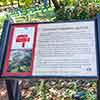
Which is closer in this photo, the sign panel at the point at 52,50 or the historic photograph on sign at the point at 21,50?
the sign panel at the point at 52,50

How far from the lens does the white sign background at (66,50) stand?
2.82m

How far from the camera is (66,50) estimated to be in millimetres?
2945

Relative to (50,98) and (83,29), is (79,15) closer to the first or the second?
(50,98)

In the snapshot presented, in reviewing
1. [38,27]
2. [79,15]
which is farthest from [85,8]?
[38,27]

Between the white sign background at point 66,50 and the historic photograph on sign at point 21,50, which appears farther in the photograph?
the historic photograph on sign at point 21,50

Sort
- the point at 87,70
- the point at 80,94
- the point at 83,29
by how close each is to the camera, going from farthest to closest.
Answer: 1. the point at 80,94
2. the point at 83,29
3. the point at 87,70

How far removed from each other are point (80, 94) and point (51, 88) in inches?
22.9

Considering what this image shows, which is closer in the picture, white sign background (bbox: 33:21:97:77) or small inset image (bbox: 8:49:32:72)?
white sign background (bbox: 33:21:97:77)

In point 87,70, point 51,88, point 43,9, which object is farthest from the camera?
point 43,9

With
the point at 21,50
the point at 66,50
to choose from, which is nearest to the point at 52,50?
the point at 66,50

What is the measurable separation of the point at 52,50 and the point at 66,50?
0.15m

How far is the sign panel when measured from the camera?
2837 mm

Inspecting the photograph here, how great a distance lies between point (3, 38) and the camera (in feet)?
10.4

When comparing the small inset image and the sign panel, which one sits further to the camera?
the small inset image
